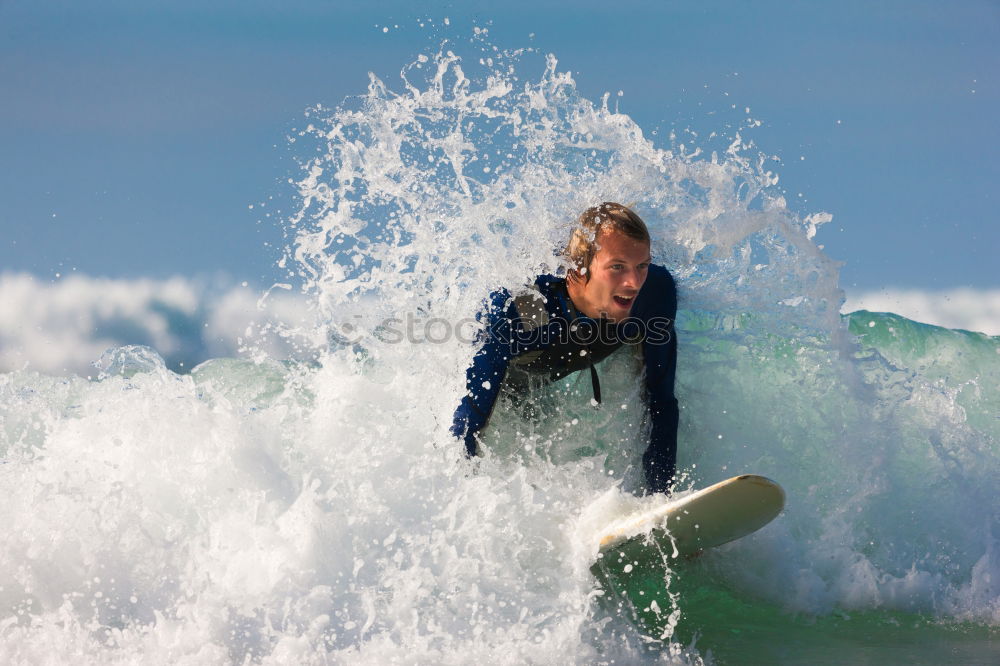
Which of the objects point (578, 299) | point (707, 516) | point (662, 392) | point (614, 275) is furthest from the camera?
point (662, 392)

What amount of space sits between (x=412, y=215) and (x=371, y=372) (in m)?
0.83

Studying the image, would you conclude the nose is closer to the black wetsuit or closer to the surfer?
the surfer

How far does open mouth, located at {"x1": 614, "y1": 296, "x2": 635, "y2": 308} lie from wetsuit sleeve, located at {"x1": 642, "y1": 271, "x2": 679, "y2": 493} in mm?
209

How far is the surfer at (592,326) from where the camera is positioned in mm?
3795

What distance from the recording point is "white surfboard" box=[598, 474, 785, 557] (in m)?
3.23

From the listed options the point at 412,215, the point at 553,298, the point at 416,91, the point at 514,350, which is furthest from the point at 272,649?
the point at 416,91

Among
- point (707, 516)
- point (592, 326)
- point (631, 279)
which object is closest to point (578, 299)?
point (592, 326)

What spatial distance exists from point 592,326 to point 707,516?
1.00 metres

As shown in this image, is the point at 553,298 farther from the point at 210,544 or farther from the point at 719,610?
the point at 210,544

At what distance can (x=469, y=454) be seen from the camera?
150 inches

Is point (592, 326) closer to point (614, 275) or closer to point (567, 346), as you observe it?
point (567, 346)

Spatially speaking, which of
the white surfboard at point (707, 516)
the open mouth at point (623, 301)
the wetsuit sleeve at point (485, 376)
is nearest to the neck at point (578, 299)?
the open mouth at point (623, 301)

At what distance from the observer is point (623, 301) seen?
3840mm

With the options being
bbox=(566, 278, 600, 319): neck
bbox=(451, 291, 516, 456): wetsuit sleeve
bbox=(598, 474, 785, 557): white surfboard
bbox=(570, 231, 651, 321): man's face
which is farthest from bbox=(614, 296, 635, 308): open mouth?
bbox=(598, 474, 785, 557): white surfboard
